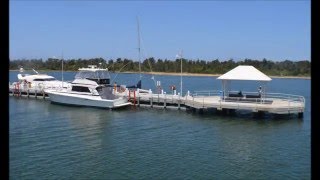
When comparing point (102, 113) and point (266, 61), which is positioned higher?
point (266, 61)

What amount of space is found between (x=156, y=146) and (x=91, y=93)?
23206 millimetres

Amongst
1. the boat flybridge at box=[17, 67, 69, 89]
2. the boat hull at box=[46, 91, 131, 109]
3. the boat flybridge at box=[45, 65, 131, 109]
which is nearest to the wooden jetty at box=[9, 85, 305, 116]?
the boat flybridge at box=[45, 65, 131, 109]

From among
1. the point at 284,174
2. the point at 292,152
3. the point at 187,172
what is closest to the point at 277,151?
the point at 292,152

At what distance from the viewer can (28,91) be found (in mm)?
59375

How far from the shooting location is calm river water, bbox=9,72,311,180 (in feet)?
61.9

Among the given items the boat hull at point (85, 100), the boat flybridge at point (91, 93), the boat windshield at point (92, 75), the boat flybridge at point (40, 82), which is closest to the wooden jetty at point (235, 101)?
the boat flybridge at point (91, 93)

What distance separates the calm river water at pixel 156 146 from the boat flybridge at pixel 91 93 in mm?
4164

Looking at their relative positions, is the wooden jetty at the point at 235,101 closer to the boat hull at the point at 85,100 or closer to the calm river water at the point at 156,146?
the calm river water at the point at 156,146

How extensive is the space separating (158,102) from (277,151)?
2228 centimetres

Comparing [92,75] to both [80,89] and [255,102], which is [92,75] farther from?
[255,102]

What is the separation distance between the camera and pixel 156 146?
2484 cm

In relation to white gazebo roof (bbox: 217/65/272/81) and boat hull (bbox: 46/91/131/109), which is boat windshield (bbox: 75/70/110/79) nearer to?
boat hull (bbox: 46/91/131/109)

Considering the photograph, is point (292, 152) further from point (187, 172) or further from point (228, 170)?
point (187, 172)

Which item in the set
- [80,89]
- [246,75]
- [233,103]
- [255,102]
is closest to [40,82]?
[80,89]
